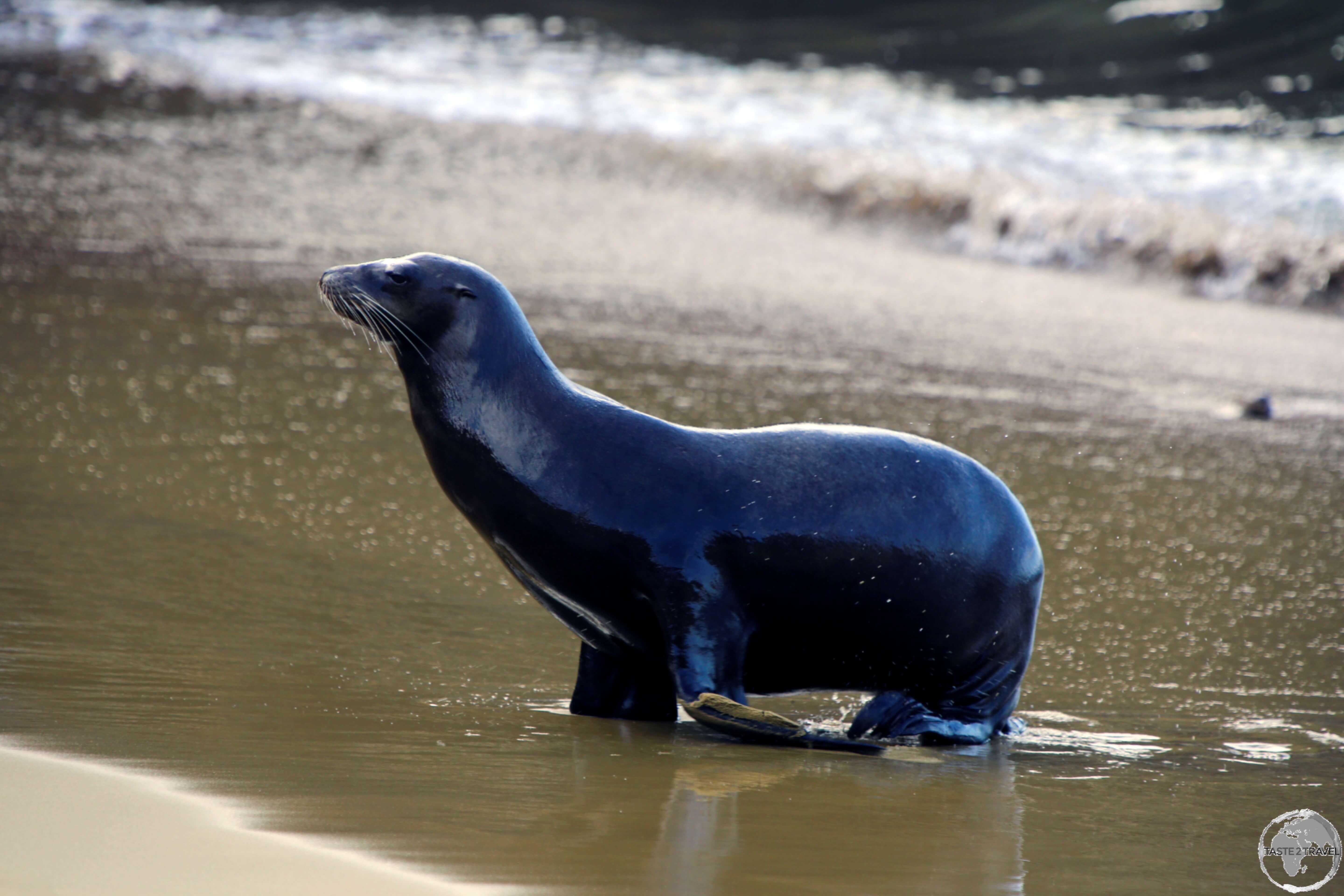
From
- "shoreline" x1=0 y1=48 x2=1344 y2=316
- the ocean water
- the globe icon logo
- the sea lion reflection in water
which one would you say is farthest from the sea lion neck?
the ocean water

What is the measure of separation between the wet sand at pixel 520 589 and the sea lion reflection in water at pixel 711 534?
0.20m

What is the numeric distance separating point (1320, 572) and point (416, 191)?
7.29m

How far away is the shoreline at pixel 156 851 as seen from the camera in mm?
2176

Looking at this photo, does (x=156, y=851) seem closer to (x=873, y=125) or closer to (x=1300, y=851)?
(x=1300, y=851)

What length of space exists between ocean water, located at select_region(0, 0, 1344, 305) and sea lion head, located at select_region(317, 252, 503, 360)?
742cm

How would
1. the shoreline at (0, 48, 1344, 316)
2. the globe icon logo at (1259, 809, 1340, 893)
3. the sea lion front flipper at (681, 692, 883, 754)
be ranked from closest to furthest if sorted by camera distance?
1. the globe icon logo at (1259, 809, 1340, 893)
2. the sea lion front flipper at (681, 692, 883, 754)
3. the shoreline at (0, 48, 1344, 316)

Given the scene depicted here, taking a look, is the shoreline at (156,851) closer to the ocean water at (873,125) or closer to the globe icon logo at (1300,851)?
the globe icon logo at (1300,851)

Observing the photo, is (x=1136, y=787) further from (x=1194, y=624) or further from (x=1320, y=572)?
(x=1320, y=572)

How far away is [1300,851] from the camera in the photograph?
2773 mm

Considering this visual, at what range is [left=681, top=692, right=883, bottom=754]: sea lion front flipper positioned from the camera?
10.6 feet

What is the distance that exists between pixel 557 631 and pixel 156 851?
6.68 feet

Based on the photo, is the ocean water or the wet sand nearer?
the wet sand

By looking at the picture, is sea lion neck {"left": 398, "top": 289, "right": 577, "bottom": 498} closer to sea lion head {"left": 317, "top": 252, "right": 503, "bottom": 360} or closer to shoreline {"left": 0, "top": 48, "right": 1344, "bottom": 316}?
sea lion head {"left": 317, "top": 252, "right": 503, "bottom": 360}

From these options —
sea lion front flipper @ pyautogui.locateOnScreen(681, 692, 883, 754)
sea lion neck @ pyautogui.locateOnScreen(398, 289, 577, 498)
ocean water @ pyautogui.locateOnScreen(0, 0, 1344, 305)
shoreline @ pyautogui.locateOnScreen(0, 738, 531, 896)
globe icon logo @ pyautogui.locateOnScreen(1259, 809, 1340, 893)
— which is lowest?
globe icon logo @ pyautogui.locateOnScreen(1259, 809, 1340, 893)
